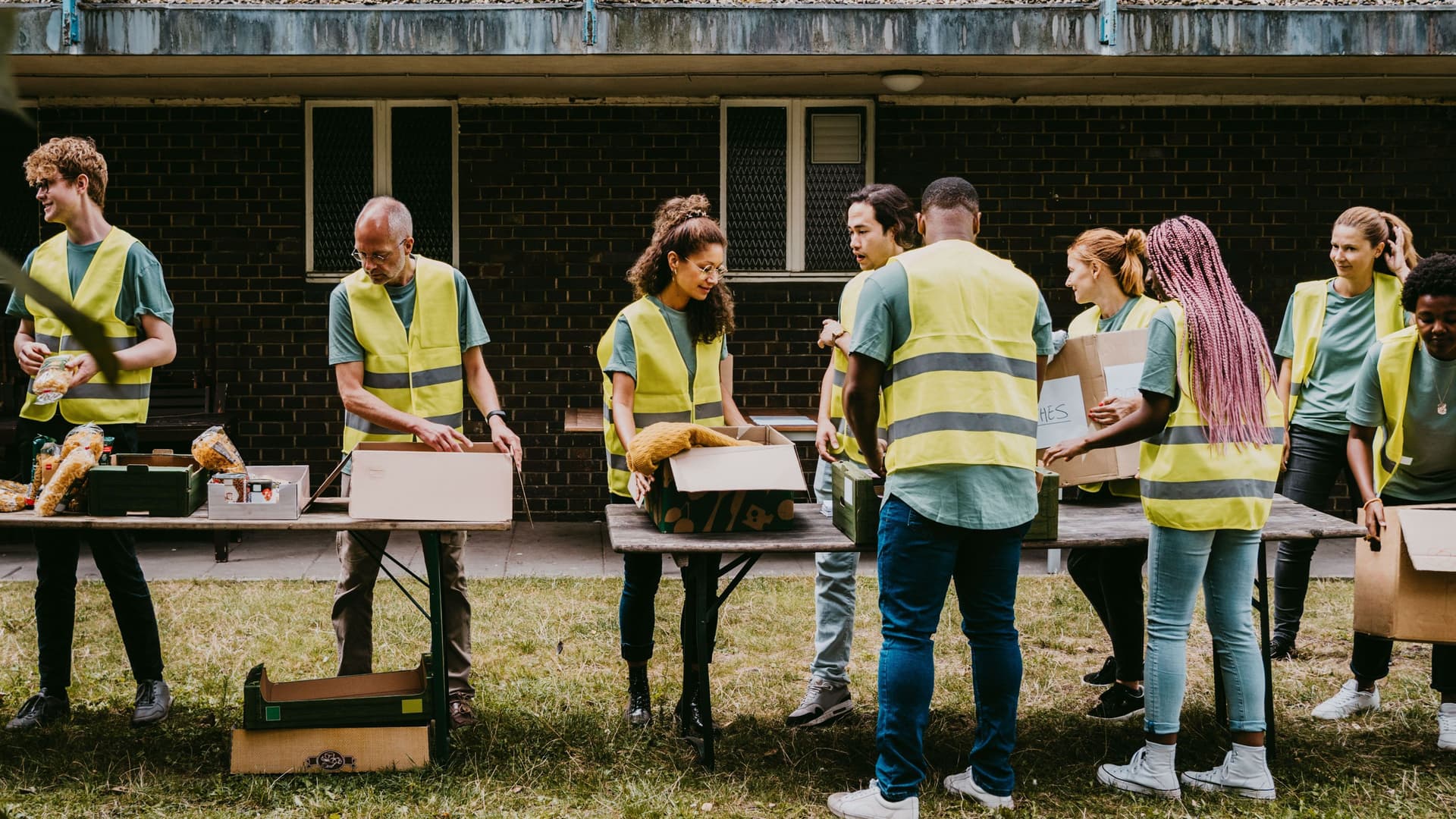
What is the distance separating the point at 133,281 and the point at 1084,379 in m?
3.46

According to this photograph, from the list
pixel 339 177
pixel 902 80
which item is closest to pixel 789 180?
pixel 902 80

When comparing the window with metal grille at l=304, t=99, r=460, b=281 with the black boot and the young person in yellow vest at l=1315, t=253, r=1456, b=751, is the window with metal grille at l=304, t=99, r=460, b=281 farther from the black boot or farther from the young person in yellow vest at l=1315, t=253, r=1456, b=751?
the young person in yellow vest at l=1315, t=253, r=1456, b=751

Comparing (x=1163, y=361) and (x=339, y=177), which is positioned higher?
(x=339, y=177)

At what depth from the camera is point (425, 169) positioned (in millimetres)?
8953

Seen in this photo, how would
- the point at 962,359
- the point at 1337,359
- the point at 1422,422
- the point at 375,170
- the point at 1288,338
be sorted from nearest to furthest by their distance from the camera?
the point at 962,359 < the point at 1422,422 < the point at 1337,359 < the point at 1288,338 < the point at 375,170

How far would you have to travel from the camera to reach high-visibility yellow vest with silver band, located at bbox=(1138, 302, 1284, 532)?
12.3 feet

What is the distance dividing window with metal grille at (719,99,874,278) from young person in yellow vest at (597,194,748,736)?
444 cm

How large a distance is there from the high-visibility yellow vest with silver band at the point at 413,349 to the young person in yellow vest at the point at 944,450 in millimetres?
1656

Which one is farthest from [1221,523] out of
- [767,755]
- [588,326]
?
[588,326]

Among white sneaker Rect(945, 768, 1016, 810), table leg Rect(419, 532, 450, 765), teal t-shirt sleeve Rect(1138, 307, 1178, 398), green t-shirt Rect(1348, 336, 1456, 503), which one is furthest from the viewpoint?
green t-shirt Rect(1348, 336, 1456, 503)

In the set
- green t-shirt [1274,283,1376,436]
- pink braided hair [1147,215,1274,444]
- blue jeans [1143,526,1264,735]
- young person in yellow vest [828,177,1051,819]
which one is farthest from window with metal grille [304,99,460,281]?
blue jeans [1143,526,1264,735]

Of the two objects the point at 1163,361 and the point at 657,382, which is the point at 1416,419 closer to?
the point at 1163,361

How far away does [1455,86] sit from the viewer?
8.74 meters

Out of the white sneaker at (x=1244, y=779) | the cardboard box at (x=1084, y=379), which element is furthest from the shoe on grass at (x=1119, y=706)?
the cardboard box at (x=1084, y=379)
